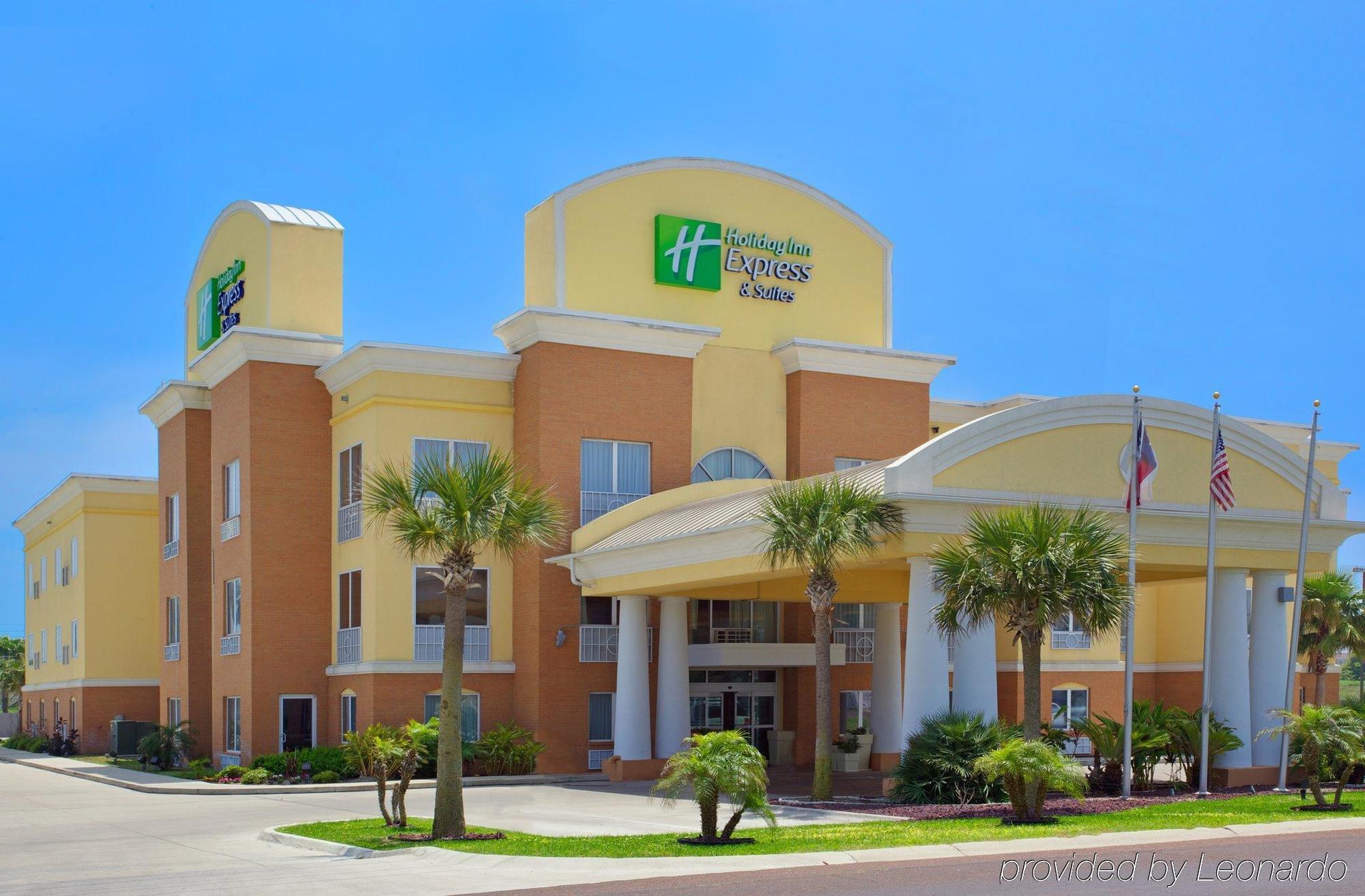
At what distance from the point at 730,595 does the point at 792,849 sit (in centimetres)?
1600

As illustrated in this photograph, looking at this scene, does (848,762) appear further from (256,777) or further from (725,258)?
(256,777)

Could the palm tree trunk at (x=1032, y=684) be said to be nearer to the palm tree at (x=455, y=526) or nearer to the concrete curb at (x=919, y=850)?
the concrete curb at (x=919, y=850)

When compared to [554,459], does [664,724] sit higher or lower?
lower

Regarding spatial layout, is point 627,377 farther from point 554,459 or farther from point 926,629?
point 926,629

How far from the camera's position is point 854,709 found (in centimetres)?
4119

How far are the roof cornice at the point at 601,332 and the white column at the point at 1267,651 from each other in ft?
49.4

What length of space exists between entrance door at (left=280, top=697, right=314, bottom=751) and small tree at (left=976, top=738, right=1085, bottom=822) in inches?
882

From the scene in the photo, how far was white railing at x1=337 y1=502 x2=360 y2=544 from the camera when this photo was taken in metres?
38.4

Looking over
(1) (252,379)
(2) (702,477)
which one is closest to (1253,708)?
(2) (702,477)

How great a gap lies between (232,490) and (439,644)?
323 inches

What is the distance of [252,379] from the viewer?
129ft

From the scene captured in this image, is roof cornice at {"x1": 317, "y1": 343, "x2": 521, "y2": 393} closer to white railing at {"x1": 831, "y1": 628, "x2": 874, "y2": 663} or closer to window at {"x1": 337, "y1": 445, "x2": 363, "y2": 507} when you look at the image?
window at {"x1": 337, "y1": 445, "x2": 363, "y2": 507}

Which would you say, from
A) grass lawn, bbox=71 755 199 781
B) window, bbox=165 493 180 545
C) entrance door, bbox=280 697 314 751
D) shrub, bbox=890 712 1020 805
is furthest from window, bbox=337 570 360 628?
shrub, bbox=890 712 1020 805

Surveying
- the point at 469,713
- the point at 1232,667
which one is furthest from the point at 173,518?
the point at 1232,667
